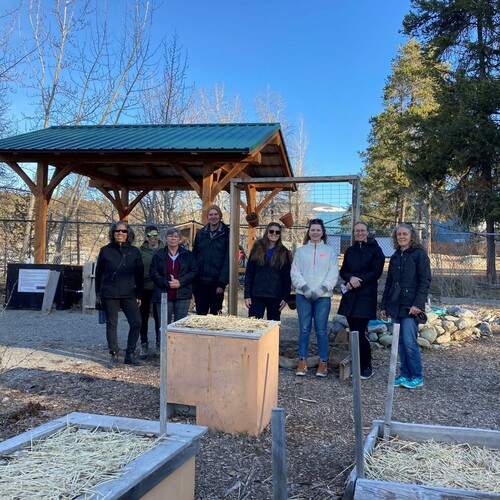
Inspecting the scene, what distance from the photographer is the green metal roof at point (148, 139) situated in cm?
884

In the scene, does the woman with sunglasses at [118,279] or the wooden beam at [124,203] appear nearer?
the woman with sunglasses at [118,279]

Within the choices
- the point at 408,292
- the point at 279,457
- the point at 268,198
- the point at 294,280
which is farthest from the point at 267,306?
the point at 268,198

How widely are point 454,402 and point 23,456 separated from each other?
158 inches

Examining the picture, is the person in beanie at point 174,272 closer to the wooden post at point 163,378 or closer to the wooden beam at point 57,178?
the wooden post at point 163,378

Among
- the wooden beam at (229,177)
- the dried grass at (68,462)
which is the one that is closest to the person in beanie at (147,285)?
the wooden beam at (229,177)

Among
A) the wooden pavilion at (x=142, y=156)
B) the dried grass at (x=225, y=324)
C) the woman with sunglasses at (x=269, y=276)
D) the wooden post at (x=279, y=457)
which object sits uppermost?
the wooden pavilion at (x=142, y=156)

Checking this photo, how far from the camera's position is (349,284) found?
5.37 m

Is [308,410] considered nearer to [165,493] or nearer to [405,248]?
Answer: [405,248]

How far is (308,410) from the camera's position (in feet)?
14.3

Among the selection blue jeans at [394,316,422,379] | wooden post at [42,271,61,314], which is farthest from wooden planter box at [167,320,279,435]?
wooden post at [42,271,61,314]

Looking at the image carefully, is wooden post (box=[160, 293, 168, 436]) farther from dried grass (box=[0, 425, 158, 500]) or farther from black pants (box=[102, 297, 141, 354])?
black pants (box=[102, 297, 141, 354])

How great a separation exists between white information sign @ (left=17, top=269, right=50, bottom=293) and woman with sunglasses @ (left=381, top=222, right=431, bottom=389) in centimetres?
769

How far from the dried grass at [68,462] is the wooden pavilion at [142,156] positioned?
6.44 meters

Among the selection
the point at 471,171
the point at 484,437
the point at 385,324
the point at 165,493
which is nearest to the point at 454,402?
the point at 484,437
